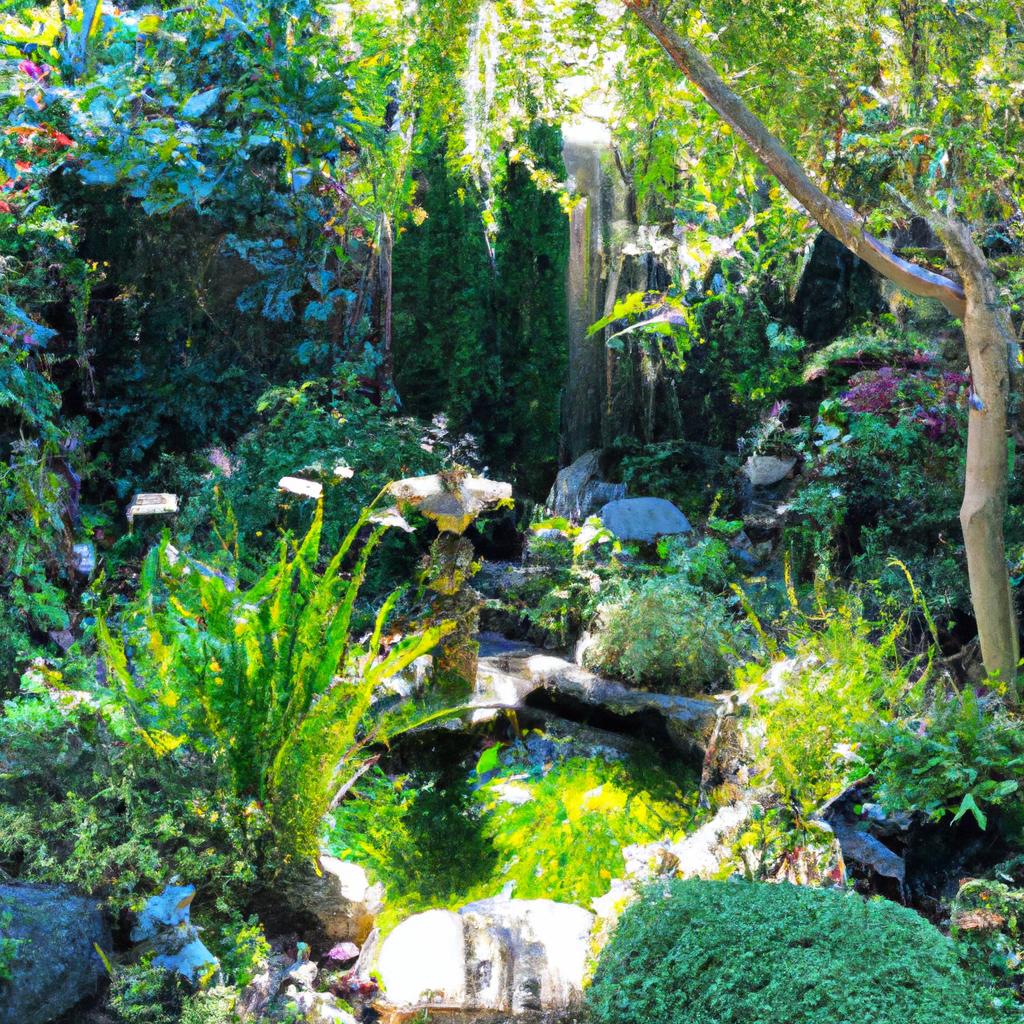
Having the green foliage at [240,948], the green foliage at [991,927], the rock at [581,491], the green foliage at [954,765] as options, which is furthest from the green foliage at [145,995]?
the rock at [581,491]

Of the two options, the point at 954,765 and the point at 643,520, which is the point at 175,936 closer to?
the point at 954,765

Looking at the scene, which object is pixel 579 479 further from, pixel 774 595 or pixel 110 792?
pixel 110 792

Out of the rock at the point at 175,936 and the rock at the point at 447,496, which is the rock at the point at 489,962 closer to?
the rock at the point at 175,936

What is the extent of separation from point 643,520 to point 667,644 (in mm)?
2267

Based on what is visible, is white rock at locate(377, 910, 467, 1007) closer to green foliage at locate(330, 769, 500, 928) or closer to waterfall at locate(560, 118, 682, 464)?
green foliage at locate(330, 769, 500, 928)

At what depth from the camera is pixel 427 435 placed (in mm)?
8414

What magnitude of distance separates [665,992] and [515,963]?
68 cm

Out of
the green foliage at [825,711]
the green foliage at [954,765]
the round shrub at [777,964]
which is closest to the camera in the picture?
the round shrub at [777,964]

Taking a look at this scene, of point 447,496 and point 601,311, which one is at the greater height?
point 601,311

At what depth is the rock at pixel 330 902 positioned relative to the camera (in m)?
3.22

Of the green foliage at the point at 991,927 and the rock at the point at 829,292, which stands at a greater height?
the rock at the point at 829,292

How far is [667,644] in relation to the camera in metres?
5.26

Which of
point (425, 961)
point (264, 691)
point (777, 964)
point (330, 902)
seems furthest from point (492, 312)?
point (777, 964)

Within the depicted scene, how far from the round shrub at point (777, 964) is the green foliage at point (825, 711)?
0.96 m
